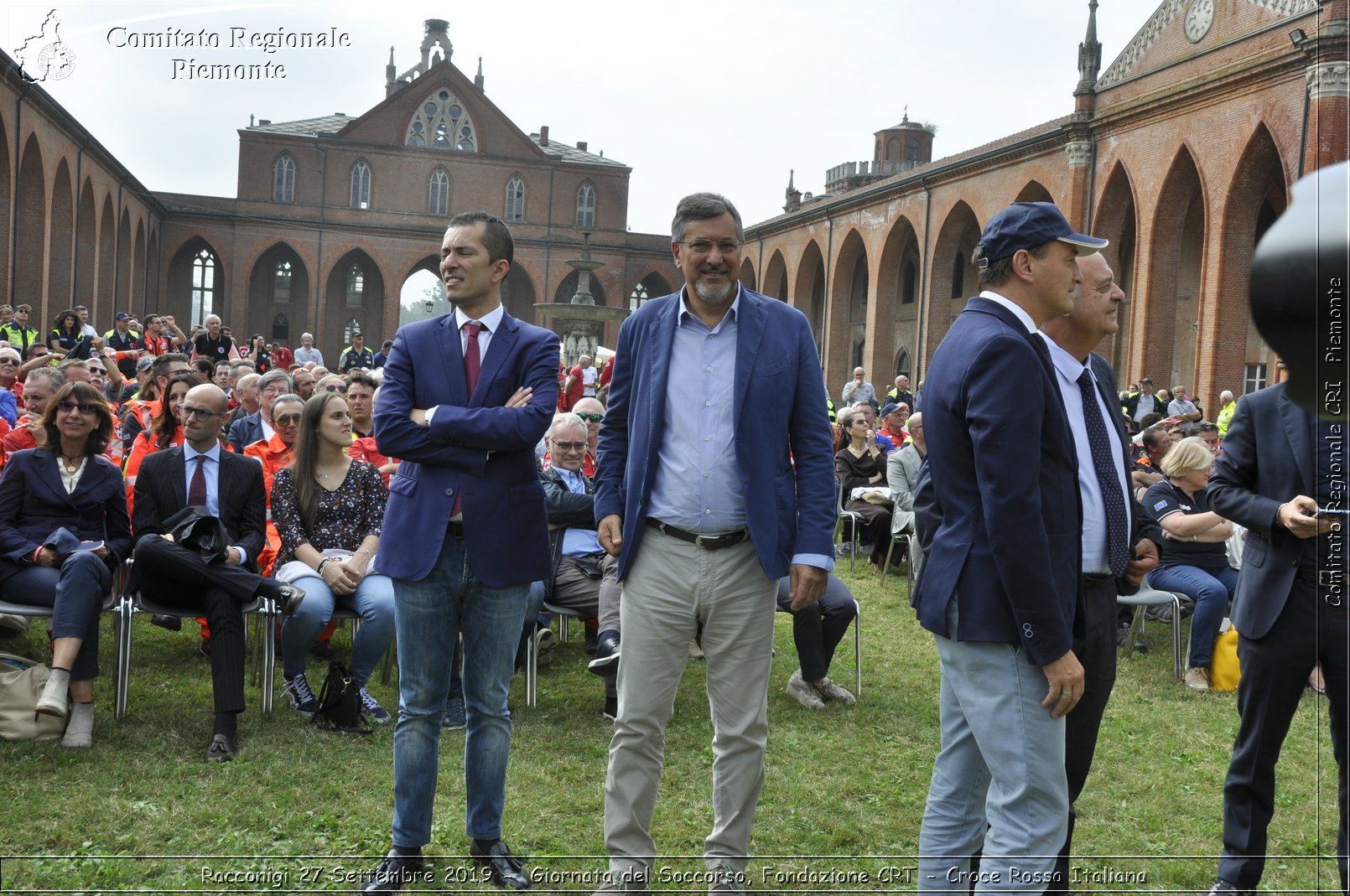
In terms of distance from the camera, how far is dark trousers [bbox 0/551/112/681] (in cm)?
513

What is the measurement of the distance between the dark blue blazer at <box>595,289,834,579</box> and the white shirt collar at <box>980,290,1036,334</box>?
0.80 meters

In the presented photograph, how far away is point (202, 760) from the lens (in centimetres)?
492

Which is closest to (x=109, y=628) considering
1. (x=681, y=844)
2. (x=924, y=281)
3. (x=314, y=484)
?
(x=314, y=484)

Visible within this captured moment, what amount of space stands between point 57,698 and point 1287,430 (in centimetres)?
525

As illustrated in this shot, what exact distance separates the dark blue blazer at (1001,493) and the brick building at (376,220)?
41.1m

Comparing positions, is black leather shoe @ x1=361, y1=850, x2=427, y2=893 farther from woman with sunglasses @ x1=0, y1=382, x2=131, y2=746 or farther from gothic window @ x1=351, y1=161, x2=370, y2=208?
gothic window @ x1=351, y1=161, x2=370, y2=208

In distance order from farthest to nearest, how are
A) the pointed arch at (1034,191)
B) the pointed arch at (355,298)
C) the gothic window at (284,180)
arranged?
the pointed arch at (355,298), the gothic window at (284,180), the pointed arch at (1034,191)

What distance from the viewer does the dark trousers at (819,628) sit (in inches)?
251

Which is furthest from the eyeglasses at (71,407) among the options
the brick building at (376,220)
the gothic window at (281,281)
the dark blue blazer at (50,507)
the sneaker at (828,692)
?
the gothic window at (281,281)

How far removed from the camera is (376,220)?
47.5 m

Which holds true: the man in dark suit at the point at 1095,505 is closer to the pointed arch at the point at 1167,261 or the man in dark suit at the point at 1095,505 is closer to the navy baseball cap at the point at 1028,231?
the navy baseball cap at the point at 1028,231

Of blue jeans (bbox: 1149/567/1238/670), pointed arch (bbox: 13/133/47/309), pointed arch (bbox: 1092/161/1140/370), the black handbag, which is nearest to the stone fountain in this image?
pointed arch (bbox: 13/133/47/309)

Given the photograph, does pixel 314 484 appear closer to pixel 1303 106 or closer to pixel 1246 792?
pixel 1246 792

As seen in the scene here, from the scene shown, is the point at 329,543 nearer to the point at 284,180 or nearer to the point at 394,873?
the point at 394,873
